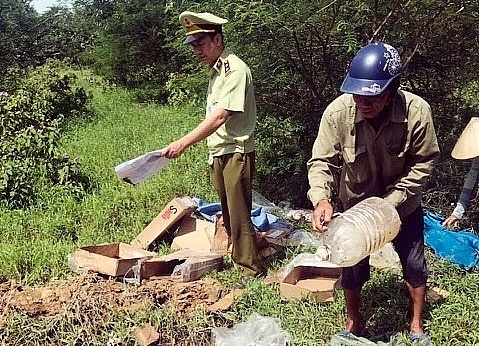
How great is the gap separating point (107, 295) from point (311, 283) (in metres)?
1.38

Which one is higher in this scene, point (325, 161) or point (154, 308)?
point (325, 161)

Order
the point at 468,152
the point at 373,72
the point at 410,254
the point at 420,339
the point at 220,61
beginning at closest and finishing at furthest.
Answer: the point at 373,72
the point at 410,254
the point at 420,339
the point at 220,61
the point at 468,152

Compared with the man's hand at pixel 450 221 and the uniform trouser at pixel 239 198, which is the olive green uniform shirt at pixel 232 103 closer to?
the uniform trouser at pixel 239 198

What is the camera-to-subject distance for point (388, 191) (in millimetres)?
3211

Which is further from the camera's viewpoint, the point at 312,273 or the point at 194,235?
the point at 194,235

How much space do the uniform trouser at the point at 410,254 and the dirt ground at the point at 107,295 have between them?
1051mm

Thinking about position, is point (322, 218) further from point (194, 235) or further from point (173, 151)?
point (194, 235)

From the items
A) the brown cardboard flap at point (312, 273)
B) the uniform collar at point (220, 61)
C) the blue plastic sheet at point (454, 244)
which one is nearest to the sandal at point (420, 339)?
the brown cardboard flap at point (312, 273)

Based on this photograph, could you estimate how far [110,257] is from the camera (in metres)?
4.65

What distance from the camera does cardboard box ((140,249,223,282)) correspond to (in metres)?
4.38

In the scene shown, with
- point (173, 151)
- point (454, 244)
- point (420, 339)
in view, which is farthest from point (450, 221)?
point (173, 151)

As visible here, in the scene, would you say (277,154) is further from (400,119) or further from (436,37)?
(400,119)

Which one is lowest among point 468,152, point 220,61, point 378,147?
point 468,152

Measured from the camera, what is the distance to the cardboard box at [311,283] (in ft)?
13.4
